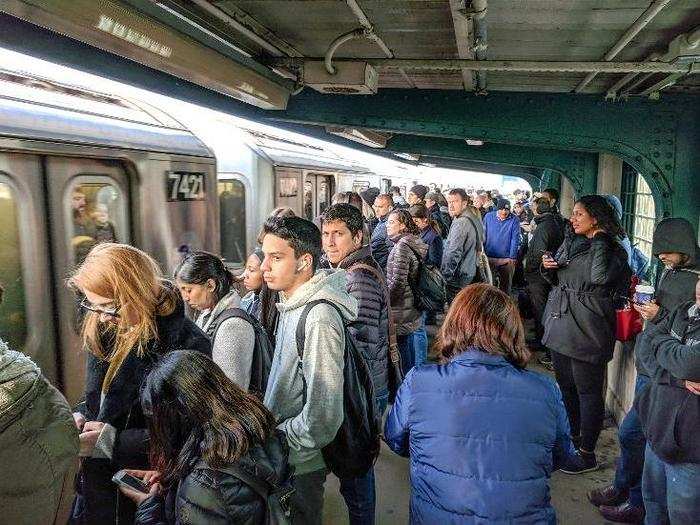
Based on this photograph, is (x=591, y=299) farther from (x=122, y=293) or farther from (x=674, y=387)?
(x=122, y=293)

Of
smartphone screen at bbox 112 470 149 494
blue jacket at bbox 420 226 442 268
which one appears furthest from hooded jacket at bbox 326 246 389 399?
blue jacket at bbox 420 226 442 268

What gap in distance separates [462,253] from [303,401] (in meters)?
3.81

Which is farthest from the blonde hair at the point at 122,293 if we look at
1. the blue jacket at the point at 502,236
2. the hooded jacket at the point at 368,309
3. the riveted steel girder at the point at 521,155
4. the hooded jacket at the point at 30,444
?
the riveted steel girder at the point at 521,155

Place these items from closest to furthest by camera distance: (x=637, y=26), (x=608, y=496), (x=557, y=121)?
(x=637, y=26)
(x=608, y=496)
(x=557, y=121)

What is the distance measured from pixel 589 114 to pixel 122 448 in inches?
186

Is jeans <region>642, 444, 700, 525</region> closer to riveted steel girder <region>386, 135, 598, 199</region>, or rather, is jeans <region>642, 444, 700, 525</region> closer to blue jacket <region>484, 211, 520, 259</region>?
blue jacket <region>484, 211, 520, 259</region>

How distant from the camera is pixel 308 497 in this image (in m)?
2.38

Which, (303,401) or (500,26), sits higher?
(500,26)

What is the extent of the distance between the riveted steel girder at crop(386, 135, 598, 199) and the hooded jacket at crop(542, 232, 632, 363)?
14.7 ft

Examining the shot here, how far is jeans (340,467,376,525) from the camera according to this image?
8.83 feet

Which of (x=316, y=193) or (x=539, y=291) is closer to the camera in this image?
(x=539, y=291)

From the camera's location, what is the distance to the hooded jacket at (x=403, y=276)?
410 cm

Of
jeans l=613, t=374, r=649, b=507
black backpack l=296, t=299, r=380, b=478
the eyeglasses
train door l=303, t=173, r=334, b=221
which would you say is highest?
train door l=303, t=173, r=334, b=221

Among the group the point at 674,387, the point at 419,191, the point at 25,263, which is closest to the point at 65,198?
the point at 25,263
